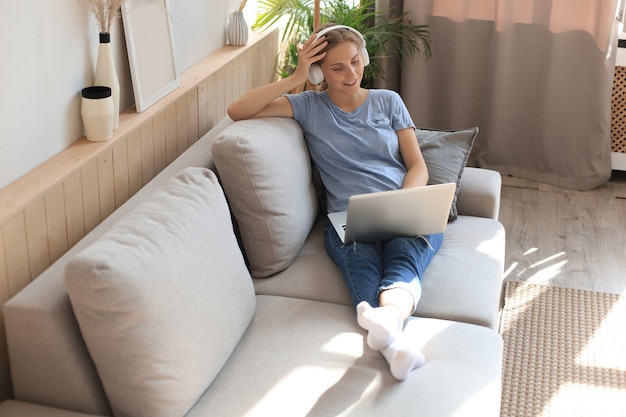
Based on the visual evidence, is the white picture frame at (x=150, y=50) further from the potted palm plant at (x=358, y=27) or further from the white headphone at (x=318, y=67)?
the potted palm plant at (x=358, y=27)

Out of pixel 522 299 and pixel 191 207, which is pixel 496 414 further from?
pixel 522 299

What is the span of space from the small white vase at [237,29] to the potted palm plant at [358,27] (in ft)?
0.95

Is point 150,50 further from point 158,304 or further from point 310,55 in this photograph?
point 158,304

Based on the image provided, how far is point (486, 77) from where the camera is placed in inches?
168

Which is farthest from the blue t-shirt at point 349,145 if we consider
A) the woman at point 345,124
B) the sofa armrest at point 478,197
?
the sofa armrest at point 478,197

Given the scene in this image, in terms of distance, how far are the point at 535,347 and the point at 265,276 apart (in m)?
1.03

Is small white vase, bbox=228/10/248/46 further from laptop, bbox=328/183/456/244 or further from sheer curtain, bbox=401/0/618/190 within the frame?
laptop, bbox=328/183/456/244

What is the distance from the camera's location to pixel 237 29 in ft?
11.2

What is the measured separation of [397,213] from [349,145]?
39cm

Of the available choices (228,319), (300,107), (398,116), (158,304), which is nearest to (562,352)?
(398,116)

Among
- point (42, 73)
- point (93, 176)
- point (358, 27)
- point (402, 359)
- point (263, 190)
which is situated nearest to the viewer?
point (402, 359)

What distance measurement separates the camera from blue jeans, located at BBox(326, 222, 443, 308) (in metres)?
2.31

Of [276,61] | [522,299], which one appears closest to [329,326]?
[522,299]

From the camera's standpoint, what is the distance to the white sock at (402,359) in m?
1.95
